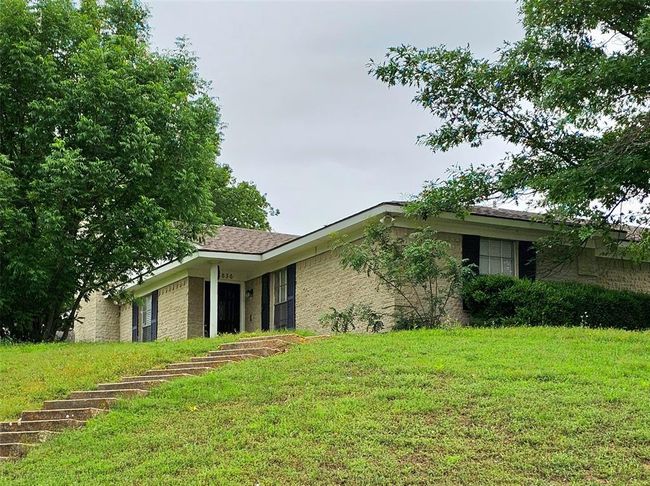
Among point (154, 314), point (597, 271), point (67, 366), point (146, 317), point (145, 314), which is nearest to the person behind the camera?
point (67, 366)

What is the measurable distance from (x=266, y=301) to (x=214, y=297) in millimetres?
1670

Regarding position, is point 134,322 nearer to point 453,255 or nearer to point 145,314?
point 145,314

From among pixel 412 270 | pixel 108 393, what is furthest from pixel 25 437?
pixel 412 270

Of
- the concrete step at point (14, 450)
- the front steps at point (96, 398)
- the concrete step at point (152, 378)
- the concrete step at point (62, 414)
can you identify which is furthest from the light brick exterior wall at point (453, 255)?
the concrete step at point (14, 450)

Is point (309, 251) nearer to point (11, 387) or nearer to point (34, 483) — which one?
point (11, 387)

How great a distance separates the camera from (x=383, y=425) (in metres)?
8.48

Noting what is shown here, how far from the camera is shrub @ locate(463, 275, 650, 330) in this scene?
16.6m

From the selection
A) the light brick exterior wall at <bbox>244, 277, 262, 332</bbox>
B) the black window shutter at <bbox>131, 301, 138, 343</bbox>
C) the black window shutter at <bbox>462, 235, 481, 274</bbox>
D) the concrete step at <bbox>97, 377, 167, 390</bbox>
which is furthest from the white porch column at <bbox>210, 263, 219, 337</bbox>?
the concrete step at <bbox>97, 377, 167, 390</bbox>

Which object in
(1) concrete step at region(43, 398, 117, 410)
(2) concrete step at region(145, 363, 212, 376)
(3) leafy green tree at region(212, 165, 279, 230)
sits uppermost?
(3) leafy green tree at region(212, 165, 279, 230)

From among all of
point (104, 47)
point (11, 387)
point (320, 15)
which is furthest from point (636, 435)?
point (104, 47)

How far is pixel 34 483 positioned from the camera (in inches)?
322

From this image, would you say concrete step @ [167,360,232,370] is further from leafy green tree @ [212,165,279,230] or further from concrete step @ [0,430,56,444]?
leafy green tree @ [212,165,279,230]

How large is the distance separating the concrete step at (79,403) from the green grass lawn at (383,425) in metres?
0.32

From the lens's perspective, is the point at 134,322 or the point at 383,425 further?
the point at 134,322
